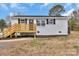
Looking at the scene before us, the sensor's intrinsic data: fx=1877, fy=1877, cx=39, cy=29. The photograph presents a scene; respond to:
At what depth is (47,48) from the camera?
41.6 m

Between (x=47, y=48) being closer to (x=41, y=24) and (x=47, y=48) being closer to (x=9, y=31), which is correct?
(x=41, y=24)

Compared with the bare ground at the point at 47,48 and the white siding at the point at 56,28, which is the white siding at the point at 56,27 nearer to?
the white siding at the point at 56,28

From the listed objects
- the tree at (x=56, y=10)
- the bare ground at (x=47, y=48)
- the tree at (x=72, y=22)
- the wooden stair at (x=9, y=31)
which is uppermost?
the tree at (x=56, y=10)

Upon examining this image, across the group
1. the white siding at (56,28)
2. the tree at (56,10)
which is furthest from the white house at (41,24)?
the tree at (56,10)

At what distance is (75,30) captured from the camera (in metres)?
41.7

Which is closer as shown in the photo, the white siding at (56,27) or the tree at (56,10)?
the tree at (56,10)

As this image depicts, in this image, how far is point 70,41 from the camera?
137ft

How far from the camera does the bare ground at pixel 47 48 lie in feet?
136

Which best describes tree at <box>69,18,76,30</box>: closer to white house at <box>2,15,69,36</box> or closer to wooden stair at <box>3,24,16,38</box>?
white house at <box>2,15,69,36</box>

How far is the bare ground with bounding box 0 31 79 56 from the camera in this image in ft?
136

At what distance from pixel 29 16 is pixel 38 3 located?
362 mm

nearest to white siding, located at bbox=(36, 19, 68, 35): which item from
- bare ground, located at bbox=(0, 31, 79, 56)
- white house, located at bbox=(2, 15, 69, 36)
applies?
white house, located at bbox=(2, 15, 69, 36)

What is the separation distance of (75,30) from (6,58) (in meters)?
1.66

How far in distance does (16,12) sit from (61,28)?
3.48 ft
